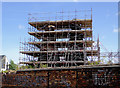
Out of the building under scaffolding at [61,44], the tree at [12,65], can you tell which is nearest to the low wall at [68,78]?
the building under scaffolding at [61,44]

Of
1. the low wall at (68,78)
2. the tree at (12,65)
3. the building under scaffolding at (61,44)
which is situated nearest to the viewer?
the low wall at (68,78)

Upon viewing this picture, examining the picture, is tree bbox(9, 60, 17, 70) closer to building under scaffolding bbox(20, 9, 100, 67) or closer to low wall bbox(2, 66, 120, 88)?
building under scaffolding bbox(20, 9, 100, 67)

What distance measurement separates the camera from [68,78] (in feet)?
39.2

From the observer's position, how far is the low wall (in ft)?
36.2

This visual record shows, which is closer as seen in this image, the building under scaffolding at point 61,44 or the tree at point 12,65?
the building under scaffolding at point 61,44

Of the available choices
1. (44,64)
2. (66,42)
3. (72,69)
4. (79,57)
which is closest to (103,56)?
(79,57)

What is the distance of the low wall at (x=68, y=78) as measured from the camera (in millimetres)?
11023

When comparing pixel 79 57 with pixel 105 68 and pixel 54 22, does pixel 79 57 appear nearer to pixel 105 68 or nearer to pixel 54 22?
pixel 54 22

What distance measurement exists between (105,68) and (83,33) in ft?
94.9

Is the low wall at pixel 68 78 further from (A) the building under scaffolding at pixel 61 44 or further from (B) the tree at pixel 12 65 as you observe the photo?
(B) the tree at pixel 12 65

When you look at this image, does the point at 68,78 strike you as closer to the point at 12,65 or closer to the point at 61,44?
the point at 61,44

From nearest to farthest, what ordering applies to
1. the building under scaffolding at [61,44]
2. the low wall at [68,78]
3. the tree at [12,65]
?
the low wall at [68,78], the building under scaffolding at [61,44], the tree at [12,65]

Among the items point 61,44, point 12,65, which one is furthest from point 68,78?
point 12,65

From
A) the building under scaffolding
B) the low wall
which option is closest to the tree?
the building under scaffolding
